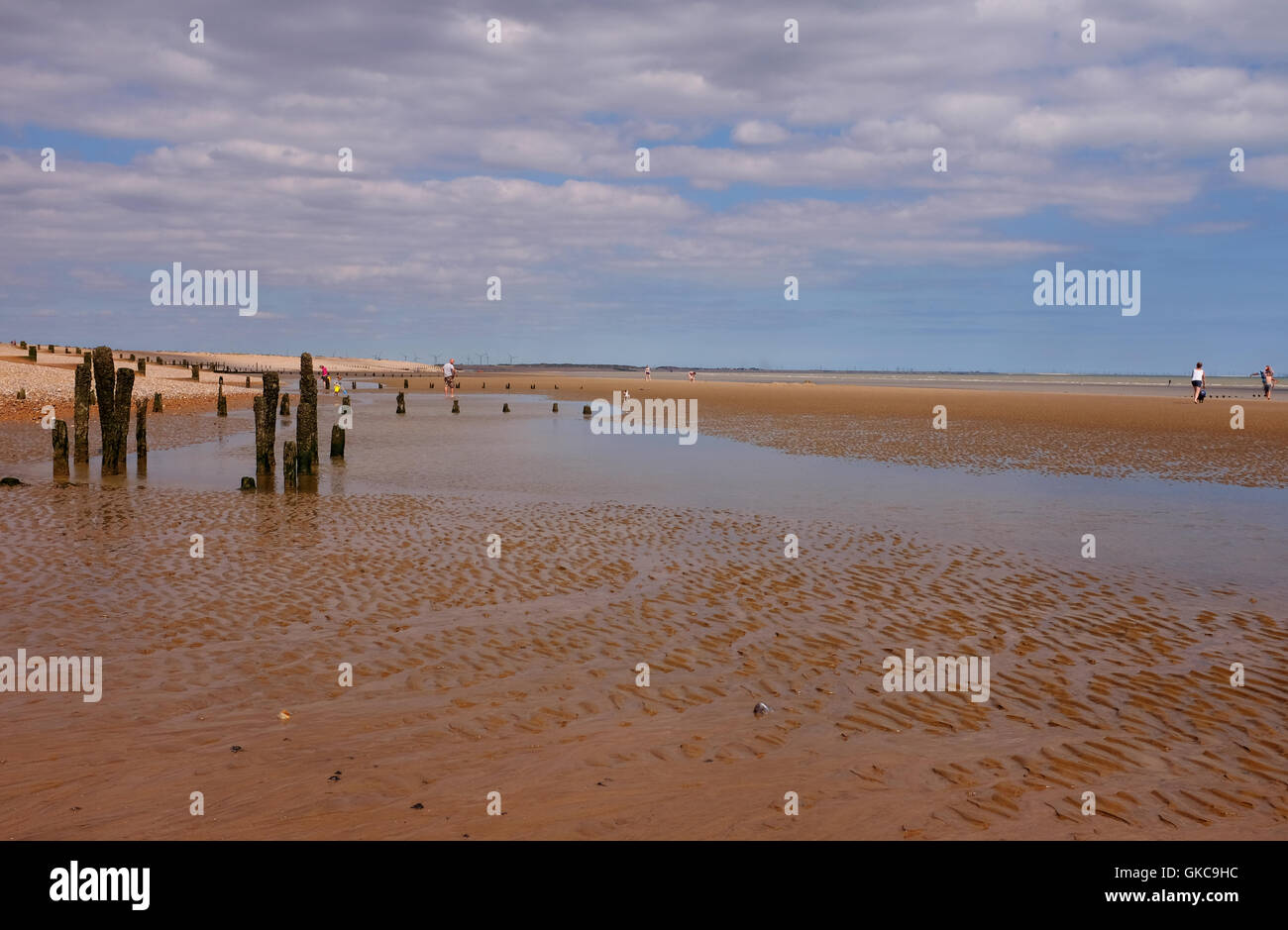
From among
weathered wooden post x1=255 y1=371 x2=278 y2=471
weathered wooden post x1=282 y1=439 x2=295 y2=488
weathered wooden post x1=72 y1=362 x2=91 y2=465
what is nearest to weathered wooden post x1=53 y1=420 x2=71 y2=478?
weathered wooden post x1=72 y1=362 x2=91 y2=465

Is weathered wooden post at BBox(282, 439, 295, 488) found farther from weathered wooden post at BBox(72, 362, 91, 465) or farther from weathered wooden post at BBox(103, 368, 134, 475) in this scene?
weathered wooden post at BBox(72, 362, 91, 465)

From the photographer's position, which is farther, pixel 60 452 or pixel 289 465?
pixel 60 452

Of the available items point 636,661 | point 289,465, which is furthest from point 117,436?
point 636,661

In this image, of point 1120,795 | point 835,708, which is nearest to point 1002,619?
point 835,708

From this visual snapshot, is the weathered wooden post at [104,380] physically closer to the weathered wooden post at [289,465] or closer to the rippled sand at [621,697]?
the weathered wooden post at [289,465]

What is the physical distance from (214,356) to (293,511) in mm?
181346

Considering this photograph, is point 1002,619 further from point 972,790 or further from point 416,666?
point 416,666

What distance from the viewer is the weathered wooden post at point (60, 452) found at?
19875 millimetres

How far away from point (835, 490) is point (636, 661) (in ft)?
39.8

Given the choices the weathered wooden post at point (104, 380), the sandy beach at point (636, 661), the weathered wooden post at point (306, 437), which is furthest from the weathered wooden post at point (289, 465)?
the weathered wooden post at point (104, 380)

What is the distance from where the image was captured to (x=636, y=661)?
850 centimetres

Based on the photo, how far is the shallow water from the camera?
549 inches

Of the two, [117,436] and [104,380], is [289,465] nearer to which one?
[117,436]
